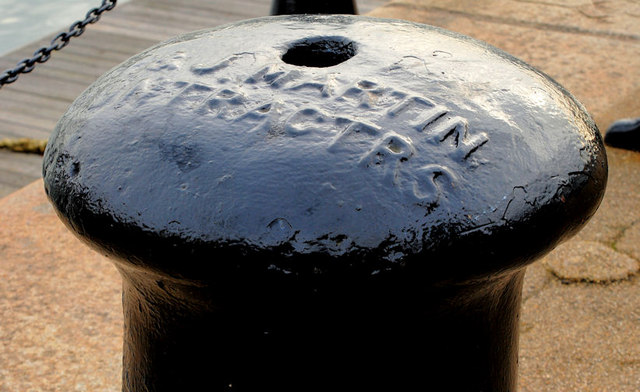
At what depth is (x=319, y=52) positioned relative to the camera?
131 cm

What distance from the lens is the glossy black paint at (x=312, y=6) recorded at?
299 cm

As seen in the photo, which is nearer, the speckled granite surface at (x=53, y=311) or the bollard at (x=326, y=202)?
the bollard at (x=326, y=202)

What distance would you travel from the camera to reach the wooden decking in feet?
12.6

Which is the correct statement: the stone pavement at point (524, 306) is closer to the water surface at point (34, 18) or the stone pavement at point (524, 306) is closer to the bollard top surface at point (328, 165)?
the bollard top surface at point (328, 165)

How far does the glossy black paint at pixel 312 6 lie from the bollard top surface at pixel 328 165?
183cm

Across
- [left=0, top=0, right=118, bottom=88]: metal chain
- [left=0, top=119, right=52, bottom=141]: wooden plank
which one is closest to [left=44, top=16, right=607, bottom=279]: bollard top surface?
[left=0, top=0, right=118, bottom=88]: metal chain

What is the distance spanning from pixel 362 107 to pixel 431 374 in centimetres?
43

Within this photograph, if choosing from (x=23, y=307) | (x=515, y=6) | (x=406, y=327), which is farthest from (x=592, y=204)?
(x=515, y=6)

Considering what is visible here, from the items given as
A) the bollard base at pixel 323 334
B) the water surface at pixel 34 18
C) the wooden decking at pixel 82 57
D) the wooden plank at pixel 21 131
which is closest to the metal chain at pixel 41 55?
the bollard base at pixel 323 334

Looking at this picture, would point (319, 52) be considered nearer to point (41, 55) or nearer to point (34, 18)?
point (41, 55)

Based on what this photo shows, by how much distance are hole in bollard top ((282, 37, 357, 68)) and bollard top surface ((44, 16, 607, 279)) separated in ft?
0.17

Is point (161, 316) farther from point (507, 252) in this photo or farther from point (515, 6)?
point (515, 6)

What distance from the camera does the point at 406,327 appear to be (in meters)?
1.06

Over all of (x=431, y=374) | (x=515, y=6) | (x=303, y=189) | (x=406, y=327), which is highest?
(x=303, y=189)
